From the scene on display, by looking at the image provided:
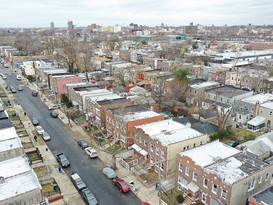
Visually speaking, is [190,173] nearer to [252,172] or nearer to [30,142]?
[252,172]

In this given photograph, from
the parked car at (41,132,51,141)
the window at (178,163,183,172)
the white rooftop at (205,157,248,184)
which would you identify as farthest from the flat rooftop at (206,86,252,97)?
the parked car at (41,132,51,141)

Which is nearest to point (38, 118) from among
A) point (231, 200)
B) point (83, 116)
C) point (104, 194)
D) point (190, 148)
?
point (83, 116)

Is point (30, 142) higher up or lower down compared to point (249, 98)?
lower down

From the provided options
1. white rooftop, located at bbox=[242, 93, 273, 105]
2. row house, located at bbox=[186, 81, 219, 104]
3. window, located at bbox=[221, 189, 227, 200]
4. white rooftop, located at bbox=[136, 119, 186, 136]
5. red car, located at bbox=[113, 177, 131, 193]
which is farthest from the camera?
row house, located at bbox=[186, 81, 219, 104]

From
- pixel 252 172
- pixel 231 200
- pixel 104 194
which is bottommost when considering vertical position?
pixel 104 194

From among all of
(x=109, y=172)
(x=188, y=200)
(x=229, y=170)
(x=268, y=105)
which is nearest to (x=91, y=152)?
(x=109, y=172)

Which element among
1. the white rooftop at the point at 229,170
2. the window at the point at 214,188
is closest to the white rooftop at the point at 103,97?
the white rooftop at the point at 229,170

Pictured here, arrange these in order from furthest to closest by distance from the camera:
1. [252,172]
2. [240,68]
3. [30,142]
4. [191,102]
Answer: [240,68] < [191,102] < [30,142] < [252,172]

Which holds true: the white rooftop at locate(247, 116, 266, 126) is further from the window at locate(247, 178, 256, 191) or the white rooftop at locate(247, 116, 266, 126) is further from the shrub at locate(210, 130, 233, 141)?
the window at locate(247, 178, 256, 191)
